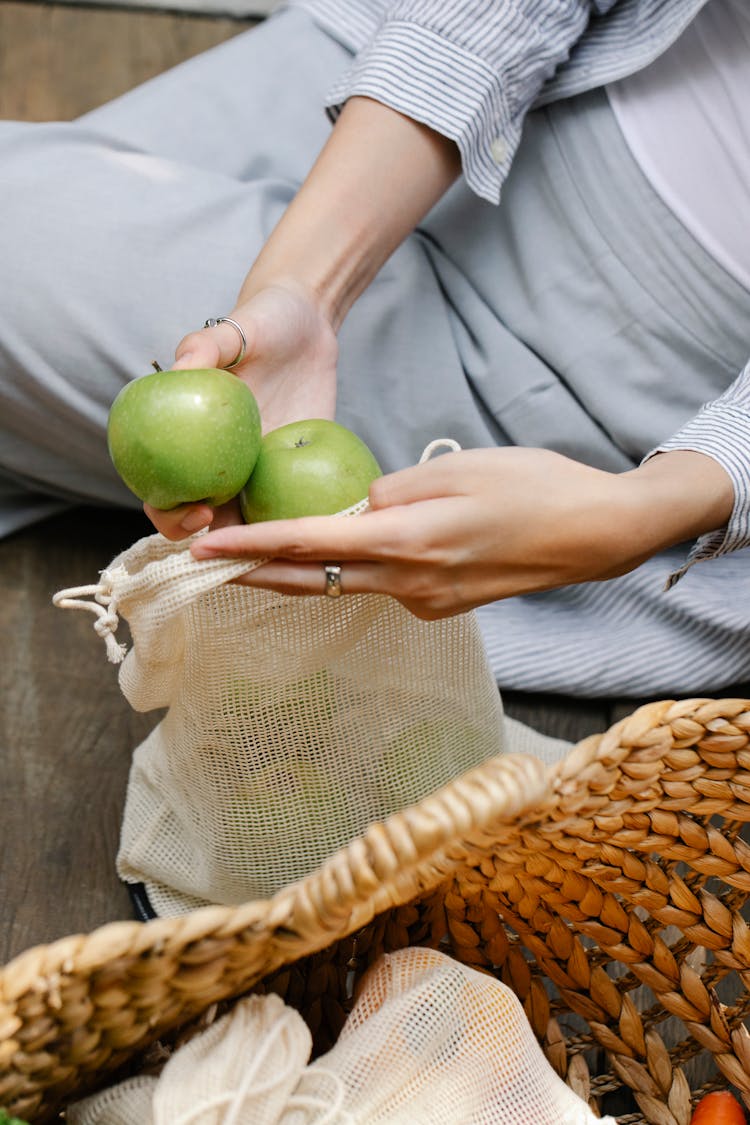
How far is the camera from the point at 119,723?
923 mm

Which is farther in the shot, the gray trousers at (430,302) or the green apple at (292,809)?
the gray trousers at (430,302)

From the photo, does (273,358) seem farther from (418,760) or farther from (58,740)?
(58,740)

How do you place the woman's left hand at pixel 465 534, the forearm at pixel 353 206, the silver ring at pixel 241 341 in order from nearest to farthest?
the woman's left hand at pixel 465 534, the silver ring at pixel 241 341, the forearm at pixel 353 206

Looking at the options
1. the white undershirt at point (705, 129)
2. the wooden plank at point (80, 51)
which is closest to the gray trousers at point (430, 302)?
the white undershirt at point (705, 129)

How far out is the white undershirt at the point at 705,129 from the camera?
2.62 feet

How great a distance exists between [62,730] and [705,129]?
686 millimetres

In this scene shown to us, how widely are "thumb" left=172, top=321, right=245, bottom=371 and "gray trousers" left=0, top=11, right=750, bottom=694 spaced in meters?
0.18

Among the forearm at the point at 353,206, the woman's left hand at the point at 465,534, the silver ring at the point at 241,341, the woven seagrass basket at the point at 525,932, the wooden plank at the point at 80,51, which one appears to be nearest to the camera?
the woven seagrass basket at the point at 525,932

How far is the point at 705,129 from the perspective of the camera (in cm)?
81

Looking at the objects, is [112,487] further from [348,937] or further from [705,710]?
[705,710]

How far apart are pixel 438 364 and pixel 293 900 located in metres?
0.52

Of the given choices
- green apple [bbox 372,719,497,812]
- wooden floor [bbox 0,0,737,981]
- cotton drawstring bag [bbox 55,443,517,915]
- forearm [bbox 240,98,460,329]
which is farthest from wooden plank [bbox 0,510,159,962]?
forearm [bbox 240,98,460,329]

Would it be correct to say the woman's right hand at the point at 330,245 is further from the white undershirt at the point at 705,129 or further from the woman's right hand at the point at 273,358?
the white undershirt at the point at 705,129

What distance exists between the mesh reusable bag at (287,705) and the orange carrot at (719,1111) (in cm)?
24
